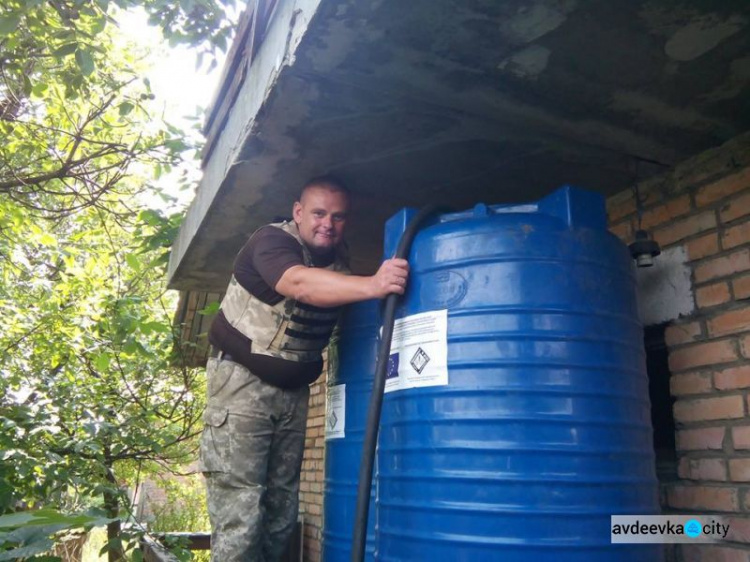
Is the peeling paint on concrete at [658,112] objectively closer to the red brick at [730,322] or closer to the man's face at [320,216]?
the red brick at [730,322]

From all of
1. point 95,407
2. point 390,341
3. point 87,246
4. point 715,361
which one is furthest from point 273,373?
point 87,246

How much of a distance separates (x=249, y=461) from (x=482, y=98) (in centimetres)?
149

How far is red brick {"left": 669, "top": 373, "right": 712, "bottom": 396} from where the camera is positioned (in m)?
1.94

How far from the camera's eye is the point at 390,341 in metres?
1.67

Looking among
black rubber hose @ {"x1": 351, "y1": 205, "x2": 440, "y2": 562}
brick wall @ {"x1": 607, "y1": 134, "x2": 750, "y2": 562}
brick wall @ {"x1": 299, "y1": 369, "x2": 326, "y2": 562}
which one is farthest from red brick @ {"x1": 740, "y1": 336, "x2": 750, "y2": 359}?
brick wall @ {"x1": 299, "y1": 369, "x2": 326, "y2": 562}

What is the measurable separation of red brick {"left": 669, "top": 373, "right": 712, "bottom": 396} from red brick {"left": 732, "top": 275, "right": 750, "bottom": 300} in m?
0.27

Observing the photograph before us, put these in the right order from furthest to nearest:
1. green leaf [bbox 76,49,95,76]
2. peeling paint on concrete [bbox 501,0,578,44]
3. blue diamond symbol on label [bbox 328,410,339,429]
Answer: green leaf [bbox 76,49,95,76] < blue diamond symbol on label [bbox 328,410,339,429] < peeling paint on concrete [bbox 501,0,578,44]

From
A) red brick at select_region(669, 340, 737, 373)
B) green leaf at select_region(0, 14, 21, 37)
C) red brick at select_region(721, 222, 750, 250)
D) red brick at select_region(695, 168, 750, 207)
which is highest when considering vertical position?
green leaf at select_region(0, 14, 21, 37)

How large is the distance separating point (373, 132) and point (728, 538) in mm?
1638

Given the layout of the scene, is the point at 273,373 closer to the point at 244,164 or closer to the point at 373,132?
the point at 244,164

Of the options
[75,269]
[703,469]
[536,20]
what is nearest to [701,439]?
[703,469]

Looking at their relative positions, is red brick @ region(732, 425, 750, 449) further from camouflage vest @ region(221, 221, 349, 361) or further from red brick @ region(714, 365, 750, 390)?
camouflage vest @ region(221, 221, 349, 361)

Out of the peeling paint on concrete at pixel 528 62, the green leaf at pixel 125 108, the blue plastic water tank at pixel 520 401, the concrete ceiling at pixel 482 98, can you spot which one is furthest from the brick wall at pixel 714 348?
the green leaf at pixel 125 108

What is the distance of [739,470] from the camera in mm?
1793
